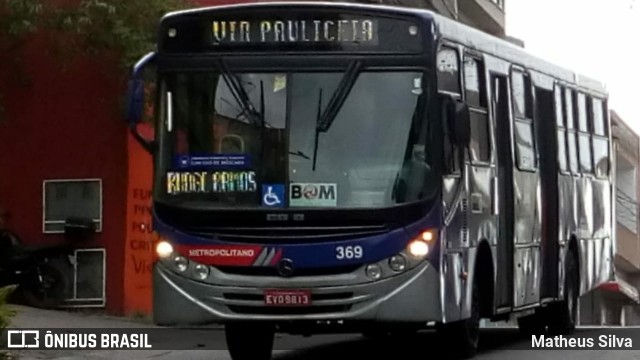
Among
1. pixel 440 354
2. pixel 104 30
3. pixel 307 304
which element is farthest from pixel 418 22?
pixel 104 30

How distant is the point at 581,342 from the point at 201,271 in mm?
7474

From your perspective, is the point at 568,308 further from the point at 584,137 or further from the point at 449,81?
the point at 449,81

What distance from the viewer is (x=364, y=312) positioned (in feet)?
44.6

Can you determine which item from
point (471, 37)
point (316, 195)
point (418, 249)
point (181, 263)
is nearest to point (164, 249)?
point (181, 263)

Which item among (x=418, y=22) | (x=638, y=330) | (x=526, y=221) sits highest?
(x=418, y=22)

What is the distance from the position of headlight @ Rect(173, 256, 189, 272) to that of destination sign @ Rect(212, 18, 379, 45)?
203cm

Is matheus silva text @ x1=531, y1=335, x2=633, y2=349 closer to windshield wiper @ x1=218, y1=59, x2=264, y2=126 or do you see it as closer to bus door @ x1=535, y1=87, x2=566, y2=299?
bus door @ x1=535, y1=87, x2=566, y2=299

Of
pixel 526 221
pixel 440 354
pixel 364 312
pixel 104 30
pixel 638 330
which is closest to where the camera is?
pixel 364 312

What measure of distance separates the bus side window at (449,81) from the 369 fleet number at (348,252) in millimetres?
1175

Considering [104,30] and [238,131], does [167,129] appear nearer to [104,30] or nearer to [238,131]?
[238,131]

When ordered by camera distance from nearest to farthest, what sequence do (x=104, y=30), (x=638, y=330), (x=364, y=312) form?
(x=364, y=312) → (x=104, y=30) → (x=638, y=330)

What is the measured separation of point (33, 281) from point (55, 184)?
158 cm

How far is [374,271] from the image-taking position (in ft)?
44.8

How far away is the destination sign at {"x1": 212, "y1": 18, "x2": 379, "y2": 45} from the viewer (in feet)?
46.0
